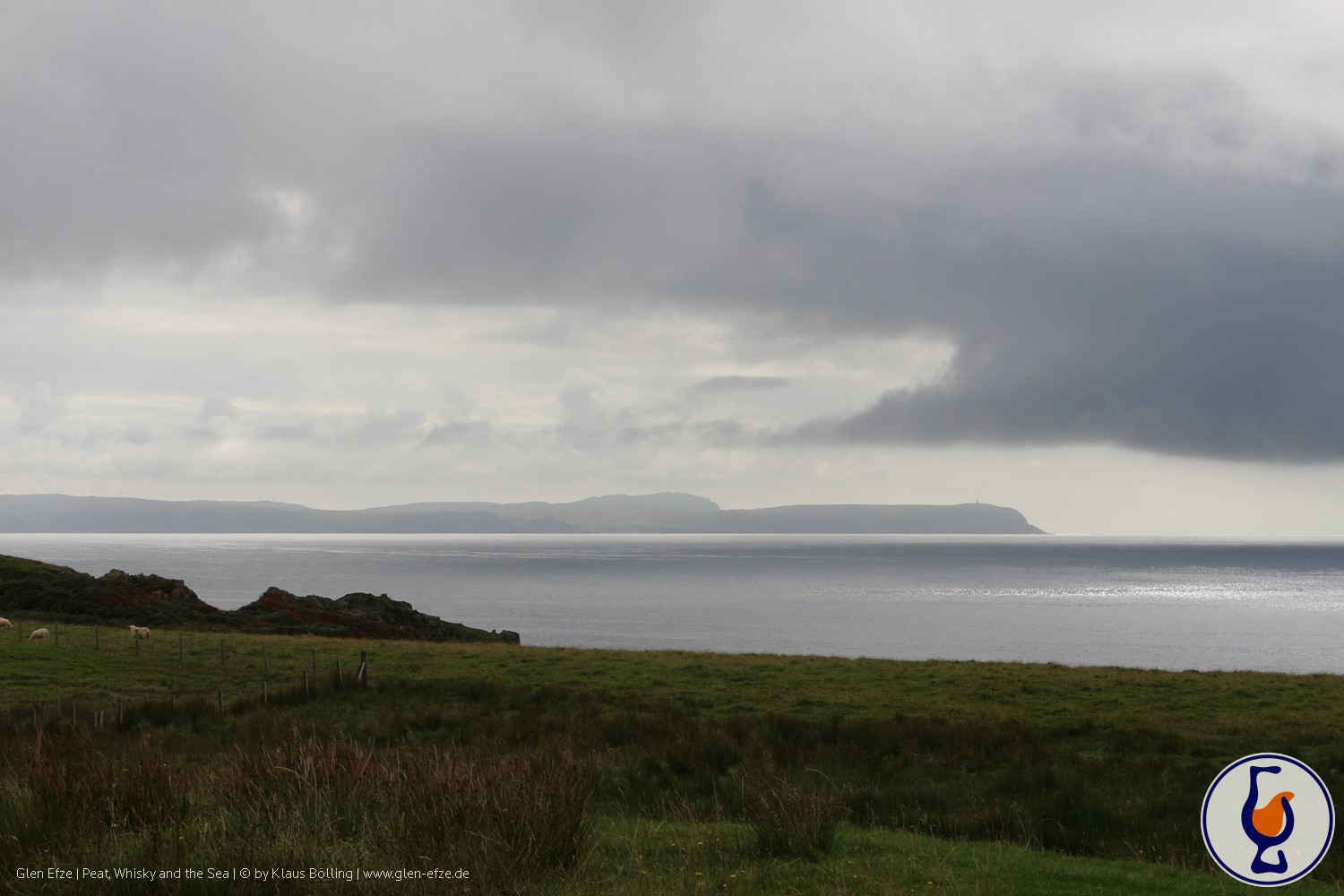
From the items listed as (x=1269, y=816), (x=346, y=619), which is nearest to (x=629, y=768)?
(x=1269, y=816)

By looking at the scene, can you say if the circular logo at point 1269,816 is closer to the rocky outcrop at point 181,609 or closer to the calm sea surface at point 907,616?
the rocky outcrop at point 181,609

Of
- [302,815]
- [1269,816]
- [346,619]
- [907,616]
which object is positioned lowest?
[907,616]

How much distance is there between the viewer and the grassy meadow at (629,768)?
352 inches

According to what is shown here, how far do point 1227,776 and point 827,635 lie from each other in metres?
94.9

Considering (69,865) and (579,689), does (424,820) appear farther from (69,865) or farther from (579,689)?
(579,689)

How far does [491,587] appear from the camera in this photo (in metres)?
178

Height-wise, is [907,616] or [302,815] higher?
[302,815]

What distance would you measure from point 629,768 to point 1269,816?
42.9ft

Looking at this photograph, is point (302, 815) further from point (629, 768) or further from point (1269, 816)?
point (629, 768)

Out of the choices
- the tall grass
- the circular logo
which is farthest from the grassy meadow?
the circular logo

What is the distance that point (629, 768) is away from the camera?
17953mm

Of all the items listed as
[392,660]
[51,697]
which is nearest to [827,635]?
[392,660]

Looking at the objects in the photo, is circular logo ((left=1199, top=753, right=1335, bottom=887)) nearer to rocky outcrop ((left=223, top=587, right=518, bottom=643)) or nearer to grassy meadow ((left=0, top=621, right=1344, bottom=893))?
grassy meadow ((left=0, top=621, right=1344, bottom=893))

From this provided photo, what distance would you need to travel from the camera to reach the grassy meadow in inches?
352
